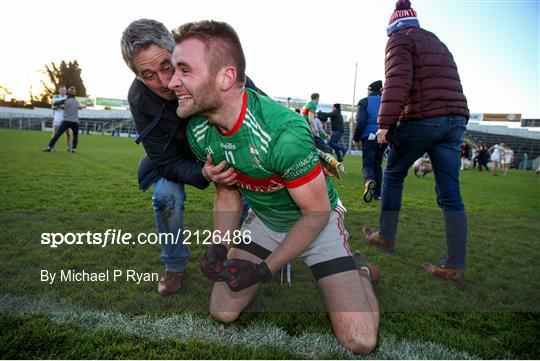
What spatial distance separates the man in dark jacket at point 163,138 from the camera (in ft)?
7.93

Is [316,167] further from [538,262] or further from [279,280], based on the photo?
[538,262]

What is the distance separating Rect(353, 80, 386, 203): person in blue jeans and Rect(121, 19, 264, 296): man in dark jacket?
448cm

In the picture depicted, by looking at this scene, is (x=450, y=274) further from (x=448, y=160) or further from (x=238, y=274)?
(x=238, y=274)

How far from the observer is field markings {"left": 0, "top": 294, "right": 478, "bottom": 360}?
84.3 inches

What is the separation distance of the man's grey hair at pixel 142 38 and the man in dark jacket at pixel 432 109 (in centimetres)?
195

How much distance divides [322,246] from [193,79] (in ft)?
4.65

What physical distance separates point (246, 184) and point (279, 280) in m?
0.99

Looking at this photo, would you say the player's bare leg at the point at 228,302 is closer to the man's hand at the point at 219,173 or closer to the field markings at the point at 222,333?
the field markings at the point at 222,333

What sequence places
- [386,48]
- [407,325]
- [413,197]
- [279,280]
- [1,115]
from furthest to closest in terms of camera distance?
[1,115], [413,197], [386,48], [279,280], [407,325]

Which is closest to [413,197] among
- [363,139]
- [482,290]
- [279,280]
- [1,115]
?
[363,139]

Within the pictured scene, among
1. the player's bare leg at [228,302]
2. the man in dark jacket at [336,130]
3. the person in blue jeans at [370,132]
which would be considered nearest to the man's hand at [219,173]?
the player's bare leg at [228,302]

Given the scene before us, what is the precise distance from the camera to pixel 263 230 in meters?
2.84

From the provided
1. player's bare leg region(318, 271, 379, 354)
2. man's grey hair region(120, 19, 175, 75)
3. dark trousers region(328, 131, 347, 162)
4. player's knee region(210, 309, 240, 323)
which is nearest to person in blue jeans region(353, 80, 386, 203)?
dark trousers region(328, 131, 347, 162)

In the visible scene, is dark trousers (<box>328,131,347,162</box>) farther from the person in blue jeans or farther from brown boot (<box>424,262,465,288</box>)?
brown boot (<box>424,262,465,288</box>)
